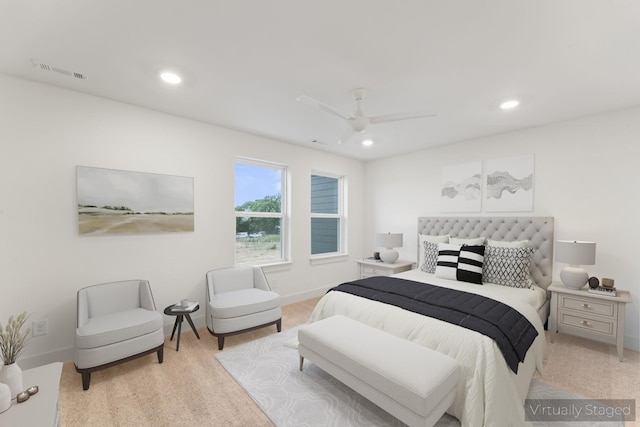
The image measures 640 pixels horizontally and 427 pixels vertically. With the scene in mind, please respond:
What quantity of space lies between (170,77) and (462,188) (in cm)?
399

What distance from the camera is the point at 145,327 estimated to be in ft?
8.01

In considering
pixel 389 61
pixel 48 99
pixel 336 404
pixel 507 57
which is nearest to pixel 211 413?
pixel 336 404

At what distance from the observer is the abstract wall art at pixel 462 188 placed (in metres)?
3.97

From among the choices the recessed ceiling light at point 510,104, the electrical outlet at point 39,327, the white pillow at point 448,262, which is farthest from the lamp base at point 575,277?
the electrical outlet at point 39,327

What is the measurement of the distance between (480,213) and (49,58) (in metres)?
4.96

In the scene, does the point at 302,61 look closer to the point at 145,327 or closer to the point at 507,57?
the point at 507,57

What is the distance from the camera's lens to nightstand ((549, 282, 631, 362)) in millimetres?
2611

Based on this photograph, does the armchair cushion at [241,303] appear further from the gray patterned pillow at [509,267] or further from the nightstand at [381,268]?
the gray patterned pillow at [509,267]

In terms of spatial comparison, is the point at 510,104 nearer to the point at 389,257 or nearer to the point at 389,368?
the point at 389,257

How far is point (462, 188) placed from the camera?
162 inches

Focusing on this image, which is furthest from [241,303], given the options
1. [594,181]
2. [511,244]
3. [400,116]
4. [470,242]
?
[594,181]

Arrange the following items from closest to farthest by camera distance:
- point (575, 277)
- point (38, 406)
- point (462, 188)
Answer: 1. point (38, 406)
2. point (575, 277)
3. point (462, 188)

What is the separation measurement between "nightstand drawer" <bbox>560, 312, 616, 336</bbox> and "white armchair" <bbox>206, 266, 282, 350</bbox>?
3.16 metres

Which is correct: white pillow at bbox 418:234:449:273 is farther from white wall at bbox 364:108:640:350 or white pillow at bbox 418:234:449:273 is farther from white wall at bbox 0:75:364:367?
white wall at bbox 0:75:364:367
